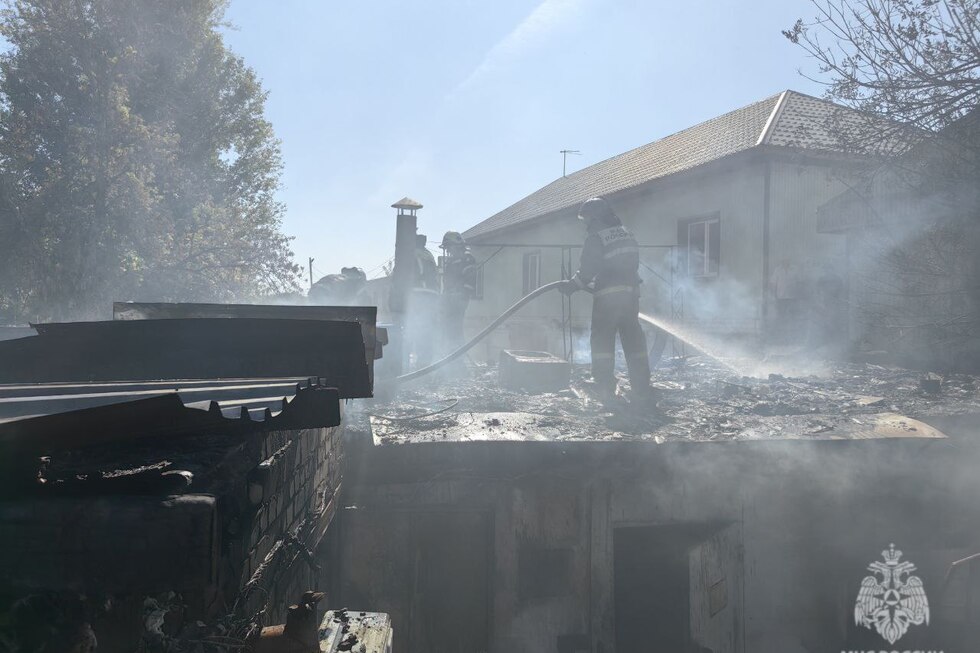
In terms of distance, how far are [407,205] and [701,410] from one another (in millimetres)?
5471

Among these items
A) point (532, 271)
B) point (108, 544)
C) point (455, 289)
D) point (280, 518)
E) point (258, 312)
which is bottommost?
point (280, 518)

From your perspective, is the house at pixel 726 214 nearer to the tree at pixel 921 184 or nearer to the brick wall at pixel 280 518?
the tree at pixel 921 184

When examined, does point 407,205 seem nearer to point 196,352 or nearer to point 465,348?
point 465,348

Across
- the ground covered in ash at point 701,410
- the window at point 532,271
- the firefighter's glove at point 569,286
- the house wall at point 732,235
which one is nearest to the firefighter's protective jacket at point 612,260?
the firefighter's glove at point 569,286

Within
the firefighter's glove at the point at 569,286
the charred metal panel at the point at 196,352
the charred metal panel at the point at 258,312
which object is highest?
the firefighter's glove at the point at 569,286

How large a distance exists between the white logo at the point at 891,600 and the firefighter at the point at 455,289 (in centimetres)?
745

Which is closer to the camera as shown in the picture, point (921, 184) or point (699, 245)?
point (921, 184)

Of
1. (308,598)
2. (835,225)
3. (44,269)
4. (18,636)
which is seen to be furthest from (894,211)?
(44,269)

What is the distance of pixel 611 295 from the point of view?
6.68 m

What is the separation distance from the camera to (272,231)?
1611cm

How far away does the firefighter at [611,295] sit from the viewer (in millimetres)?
6680

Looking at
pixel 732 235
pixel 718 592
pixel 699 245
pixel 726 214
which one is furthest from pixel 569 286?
pixel 699 245

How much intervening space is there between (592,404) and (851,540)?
2.56m

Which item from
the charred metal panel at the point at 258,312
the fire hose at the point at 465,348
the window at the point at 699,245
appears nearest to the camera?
the charred metal panel at the point at 258,312
